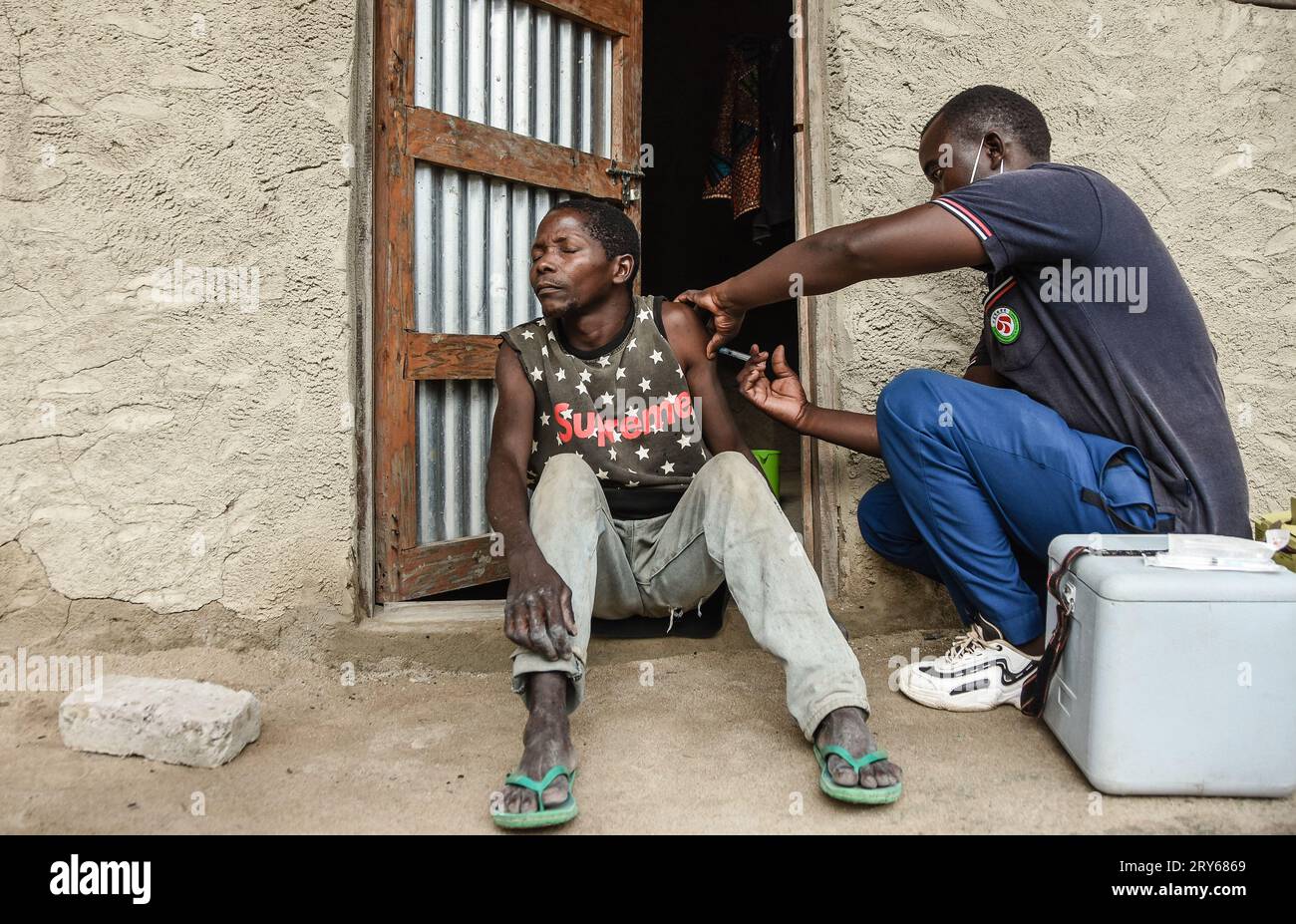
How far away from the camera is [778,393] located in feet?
8.45

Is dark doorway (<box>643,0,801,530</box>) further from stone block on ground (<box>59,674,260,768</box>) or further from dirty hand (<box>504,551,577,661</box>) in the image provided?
stone block on ground (<box>59,674,260,768</box>)

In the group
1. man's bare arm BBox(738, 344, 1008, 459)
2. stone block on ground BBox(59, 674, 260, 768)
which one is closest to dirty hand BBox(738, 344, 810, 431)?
man's bare arm BBox(738, 344, 1008, 459)

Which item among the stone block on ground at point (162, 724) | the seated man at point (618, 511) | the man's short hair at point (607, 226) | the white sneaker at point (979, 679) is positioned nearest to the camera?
the seated man at point (618, 511)

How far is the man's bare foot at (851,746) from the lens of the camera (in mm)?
1701

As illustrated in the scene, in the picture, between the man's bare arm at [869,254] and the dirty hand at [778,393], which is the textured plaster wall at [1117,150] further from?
the man's bare arm at [869,254]

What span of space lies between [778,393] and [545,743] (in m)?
1.24

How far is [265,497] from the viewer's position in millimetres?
2496

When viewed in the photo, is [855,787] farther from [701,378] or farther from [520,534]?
[701,378]

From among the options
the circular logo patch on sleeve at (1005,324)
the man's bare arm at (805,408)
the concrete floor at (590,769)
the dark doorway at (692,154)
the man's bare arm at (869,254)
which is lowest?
the concrete floor at (590,769)

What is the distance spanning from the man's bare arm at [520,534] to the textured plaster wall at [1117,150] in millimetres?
982

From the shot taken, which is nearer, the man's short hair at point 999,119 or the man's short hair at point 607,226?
the man's short hair at point 999,119

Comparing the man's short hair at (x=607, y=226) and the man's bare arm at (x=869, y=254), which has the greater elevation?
the man's short hair at (x=607, y=226)

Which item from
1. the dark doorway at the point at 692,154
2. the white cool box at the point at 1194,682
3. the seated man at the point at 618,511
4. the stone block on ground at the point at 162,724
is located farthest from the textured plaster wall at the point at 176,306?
the dark doorway at the point at 692,154
